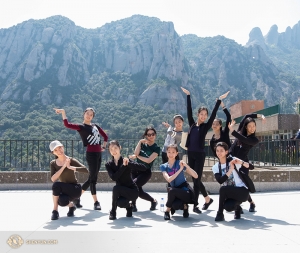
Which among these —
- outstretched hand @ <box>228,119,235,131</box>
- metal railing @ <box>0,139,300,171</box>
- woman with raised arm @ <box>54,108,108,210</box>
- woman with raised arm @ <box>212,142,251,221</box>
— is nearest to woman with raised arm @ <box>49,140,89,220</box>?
woman with raised arm @ <box>54,108,108,210</box>

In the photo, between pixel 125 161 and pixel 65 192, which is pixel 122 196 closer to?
pixel 125 161

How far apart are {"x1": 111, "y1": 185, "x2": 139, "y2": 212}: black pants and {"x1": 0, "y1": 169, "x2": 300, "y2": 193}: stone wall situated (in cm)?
337

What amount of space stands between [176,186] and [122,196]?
0.88 meters

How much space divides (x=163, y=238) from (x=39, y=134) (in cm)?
6113

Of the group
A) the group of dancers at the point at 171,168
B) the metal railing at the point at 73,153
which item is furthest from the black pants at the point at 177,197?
the metal railing at the point at 73,153

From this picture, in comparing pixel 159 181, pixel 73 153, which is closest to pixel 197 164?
pixel 159 181

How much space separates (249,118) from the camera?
6.25m

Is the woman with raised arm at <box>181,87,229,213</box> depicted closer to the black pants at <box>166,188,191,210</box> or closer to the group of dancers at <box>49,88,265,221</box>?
the group of dancers at <box>49,88,265,221</box>

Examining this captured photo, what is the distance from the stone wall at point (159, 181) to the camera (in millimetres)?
8969

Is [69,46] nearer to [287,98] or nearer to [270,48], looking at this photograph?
[287,98]

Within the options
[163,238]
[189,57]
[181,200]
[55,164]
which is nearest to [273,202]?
[181,200]

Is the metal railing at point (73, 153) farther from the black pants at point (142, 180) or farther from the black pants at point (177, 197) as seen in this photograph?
the black pants at point (177, 197)

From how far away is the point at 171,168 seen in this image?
19.2 feet

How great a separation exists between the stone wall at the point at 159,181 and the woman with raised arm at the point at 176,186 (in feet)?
10.4
